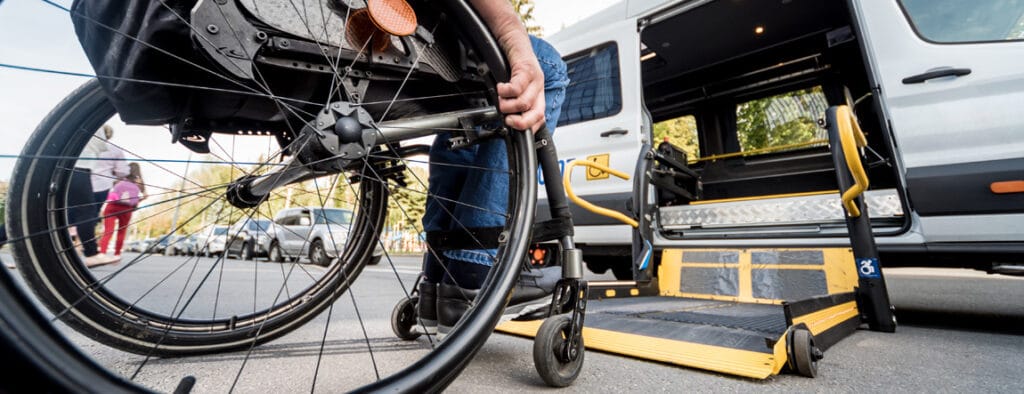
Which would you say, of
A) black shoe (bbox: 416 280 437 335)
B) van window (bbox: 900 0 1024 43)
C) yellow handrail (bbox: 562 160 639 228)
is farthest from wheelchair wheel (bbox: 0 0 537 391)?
van window (bbox: 900 0 1024 43)

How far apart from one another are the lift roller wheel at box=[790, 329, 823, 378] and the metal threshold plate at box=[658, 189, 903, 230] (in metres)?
1.59

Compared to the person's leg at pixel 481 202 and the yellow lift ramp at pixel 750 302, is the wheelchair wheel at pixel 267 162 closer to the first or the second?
the person's leg at pixel 481 202

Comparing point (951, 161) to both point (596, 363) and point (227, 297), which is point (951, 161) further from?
point (227, 297)

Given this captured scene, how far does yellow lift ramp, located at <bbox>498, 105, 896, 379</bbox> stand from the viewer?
45.8 inches

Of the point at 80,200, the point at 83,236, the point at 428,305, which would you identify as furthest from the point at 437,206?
the point at 83,236

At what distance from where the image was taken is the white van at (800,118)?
72.7 inches

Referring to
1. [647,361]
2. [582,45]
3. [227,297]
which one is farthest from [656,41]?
[227,297]

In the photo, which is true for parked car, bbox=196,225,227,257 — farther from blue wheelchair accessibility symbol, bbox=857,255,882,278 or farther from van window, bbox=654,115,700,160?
van window, bbox=654,115,700,160

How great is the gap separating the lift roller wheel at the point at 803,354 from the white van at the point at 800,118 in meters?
1.26

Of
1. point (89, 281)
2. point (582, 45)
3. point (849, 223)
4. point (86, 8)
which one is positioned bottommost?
point (89, 281)

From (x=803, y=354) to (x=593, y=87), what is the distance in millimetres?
2419

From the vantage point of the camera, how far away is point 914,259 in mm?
2055

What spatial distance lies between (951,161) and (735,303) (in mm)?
1102

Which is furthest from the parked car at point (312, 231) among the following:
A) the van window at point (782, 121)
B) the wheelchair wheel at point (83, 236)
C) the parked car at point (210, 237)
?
the van window at point (782, 121)
